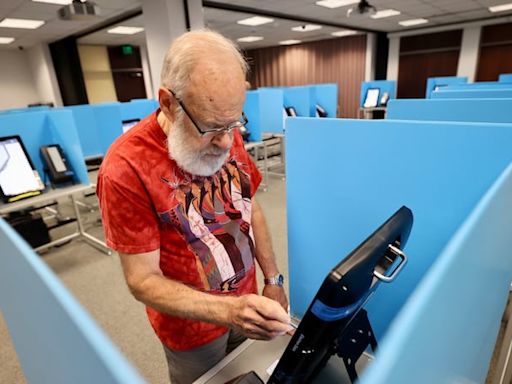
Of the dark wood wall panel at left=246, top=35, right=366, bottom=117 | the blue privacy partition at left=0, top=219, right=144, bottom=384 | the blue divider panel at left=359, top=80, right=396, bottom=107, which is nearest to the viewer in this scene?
the blue privacy partition at left=0, top=219, right=144, bottom=384

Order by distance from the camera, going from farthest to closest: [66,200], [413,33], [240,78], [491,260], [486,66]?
1. [413,33]
2. [486,66]
3. [66,200]
4. [240,78]
5. [491,260]

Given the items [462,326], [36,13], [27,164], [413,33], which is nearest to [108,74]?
[36,13]

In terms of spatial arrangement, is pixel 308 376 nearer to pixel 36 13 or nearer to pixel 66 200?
pixel 66 200

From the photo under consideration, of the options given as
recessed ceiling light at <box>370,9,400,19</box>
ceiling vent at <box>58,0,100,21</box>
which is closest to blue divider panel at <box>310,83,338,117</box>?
recessed ceiling light at <box>370,9,400,19</box>

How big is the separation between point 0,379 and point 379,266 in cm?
211

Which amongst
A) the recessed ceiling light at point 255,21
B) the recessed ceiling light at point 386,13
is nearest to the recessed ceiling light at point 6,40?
the recessed ceiling light at point 255,21

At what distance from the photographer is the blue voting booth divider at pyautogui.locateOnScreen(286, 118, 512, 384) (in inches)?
26.6

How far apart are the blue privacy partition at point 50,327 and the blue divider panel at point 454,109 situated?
1.39 m

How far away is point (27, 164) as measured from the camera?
2.47 metres

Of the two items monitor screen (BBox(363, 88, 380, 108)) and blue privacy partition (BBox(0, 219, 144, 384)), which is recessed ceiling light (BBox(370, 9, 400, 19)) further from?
blue privacy partition (BBox(0, 219, 144, 384))

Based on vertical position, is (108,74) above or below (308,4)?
below

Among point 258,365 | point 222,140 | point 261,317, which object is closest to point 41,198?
point 222,140

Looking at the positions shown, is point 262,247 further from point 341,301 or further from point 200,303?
point 341,301

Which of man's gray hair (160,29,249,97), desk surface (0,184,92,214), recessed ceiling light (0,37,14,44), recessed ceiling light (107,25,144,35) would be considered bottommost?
desk surface (0,184,92,214)
